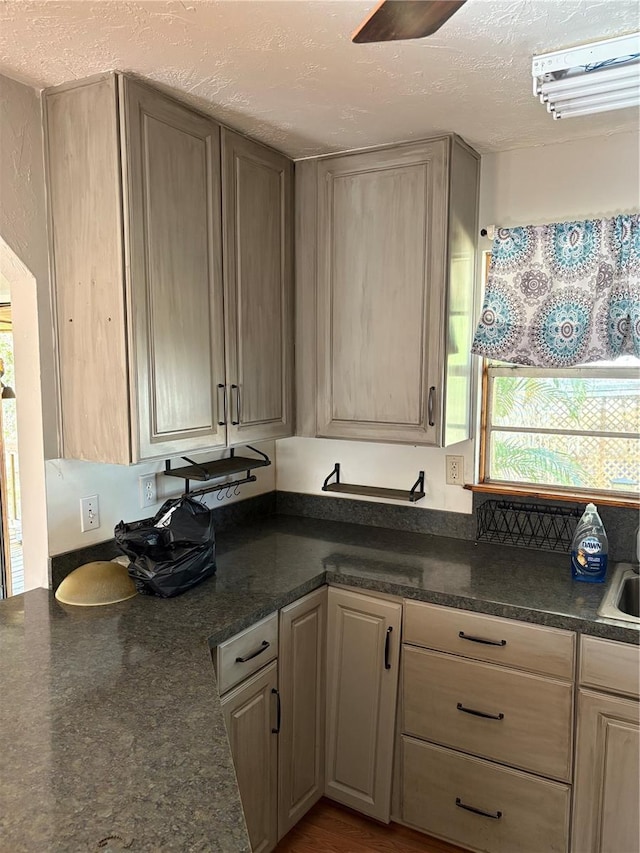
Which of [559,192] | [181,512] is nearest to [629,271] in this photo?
[559,192]

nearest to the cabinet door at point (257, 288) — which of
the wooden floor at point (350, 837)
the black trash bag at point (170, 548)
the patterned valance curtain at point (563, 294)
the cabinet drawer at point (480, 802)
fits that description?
the black trash bag at point (170, 548)

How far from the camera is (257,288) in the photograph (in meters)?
2.24

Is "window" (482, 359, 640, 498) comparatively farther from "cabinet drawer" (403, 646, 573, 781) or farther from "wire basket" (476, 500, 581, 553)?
"cabinet drawer" (403, 646, 573, 781)

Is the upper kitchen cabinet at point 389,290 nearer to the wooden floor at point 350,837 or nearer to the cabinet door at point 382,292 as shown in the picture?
the cabinet door at point 382,292

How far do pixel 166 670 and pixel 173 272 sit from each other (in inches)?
43.8

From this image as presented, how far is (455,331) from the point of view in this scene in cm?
224

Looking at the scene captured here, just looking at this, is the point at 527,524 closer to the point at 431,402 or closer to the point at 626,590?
the point at 626,590

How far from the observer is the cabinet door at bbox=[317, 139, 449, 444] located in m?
2.15

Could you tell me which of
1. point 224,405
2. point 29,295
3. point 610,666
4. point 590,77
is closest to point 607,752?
point 610,666

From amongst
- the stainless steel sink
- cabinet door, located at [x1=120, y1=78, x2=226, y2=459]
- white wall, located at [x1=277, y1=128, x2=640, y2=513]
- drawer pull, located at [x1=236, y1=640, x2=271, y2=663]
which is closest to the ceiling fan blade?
cabinet door, located at [x1=120, y1=78, x2=226, y2=459]

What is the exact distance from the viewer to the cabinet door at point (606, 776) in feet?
5.64

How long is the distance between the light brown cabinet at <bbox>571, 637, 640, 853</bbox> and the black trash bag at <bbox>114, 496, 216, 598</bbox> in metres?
1.17

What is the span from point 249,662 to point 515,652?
0.79 meters

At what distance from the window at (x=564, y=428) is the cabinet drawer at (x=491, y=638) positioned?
26.8 inches
